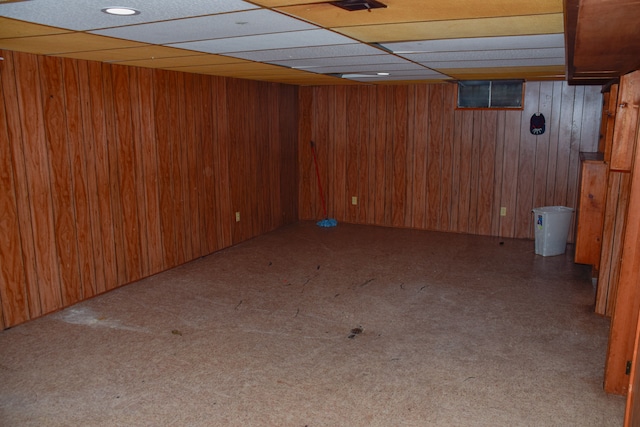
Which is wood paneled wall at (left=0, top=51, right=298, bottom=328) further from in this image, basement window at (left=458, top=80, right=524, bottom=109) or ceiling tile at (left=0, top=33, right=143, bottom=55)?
basement window at (left=458, top=80, right=524, bottom=109)

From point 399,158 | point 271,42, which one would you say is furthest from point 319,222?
point 271,42

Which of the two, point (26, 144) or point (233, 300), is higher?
point (26, 144)

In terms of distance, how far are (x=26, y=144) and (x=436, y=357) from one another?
10.5 ft

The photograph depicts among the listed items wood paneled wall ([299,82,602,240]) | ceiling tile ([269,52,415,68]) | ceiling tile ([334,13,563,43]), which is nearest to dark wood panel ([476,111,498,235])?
wood paneled wall ([299,82,602,240])

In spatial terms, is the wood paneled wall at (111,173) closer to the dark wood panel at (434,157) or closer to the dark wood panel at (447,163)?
the dark wood panel at (434,157)

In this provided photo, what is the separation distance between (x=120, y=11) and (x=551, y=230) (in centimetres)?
481

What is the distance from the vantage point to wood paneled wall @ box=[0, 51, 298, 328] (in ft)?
11.7

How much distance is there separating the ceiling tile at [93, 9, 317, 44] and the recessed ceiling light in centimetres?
22

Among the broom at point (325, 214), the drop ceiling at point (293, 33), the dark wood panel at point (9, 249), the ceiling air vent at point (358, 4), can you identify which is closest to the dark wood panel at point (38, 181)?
the dark wood panel at point (9, 249)

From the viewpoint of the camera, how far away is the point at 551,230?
5398 millimetres

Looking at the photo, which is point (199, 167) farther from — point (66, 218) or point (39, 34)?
point (39, 34)

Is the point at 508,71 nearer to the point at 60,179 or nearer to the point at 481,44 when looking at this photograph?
the point at 481,44

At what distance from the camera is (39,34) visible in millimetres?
2676

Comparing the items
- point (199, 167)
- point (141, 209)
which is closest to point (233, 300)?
point (141, 209)
